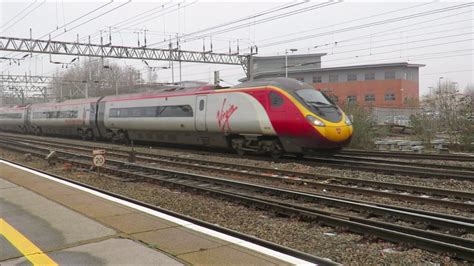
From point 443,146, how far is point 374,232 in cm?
1586

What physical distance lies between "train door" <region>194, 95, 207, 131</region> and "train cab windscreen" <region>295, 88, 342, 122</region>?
15.7ft

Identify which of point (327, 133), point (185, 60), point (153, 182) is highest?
point (185, 60)

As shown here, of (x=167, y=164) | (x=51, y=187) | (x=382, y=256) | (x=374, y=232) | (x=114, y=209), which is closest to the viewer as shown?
(x=382, y=256)

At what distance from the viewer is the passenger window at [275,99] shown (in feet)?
48.1

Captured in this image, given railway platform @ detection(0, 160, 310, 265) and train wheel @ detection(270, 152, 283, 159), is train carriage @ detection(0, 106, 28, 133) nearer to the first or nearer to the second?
train wheel @ detection(270, 152, 283, 159)

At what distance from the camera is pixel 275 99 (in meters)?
14.8

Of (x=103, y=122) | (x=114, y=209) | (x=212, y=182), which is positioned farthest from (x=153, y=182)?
(x=103, y=122)

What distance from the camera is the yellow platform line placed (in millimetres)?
4500

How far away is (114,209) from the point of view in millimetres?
6918

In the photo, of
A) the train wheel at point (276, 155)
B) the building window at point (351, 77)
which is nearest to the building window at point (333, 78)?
the building window at point (351, 77)

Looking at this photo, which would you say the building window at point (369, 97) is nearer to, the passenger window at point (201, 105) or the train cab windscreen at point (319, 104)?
the passenger window at point (201, 105)

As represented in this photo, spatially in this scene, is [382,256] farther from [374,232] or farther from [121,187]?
[121,187]

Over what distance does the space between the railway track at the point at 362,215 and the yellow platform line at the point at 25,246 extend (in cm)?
403

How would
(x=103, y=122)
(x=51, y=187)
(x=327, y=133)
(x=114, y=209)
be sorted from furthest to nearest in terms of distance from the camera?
1. (x=103, y=122)
2. (x=327, y=133)
3. (x=51, y=187)
4. (x=114, y=209)
